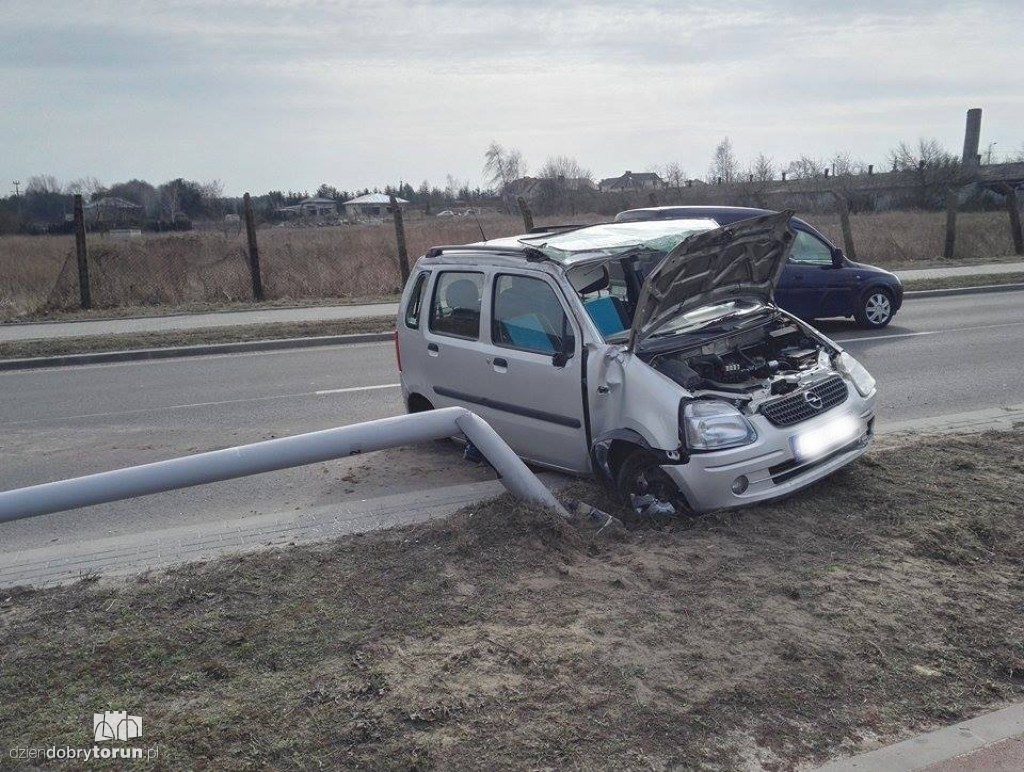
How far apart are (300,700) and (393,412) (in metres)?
6.40

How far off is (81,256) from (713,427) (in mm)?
17987

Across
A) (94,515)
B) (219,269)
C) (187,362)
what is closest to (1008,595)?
(94,515)

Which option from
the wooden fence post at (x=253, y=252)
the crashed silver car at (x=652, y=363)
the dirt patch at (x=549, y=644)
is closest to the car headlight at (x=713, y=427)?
the crashed silver car at (x=652, y=363)

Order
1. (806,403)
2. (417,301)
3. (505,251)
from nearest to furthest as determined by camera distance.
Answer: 1. (806,403)
2. (505,251)
3. (417,301)

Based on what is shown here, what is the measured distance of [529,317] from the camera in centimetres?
681

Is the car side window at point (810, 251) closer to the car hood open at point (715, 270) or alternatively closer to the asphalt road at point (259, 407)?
the asphalt road at point (259, 407)

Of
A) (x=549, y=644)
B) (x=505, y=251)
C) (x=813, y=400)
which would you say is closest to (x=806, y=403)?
(x=813, y=400)

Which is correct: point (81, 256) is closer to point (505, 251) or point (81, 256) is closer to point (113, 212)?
point (505, 251)

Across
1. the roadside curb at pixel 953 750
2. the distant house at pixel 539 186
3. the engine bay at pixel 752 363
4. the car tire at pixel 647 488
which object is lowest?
the roadside curb at pixel 953 750

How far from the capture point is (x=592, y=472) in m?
6.39

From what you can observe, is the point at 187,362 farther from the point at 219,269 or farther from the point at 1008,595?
the point at 1008,595

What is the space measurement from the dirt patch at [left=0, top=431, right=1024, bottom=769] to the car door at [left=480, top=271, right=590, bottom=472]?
40.7 inches

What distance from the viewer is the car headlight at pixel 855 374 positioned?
21.1 ft

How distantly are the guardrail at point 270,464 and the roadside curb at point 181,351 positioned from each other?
10018 millimetres
